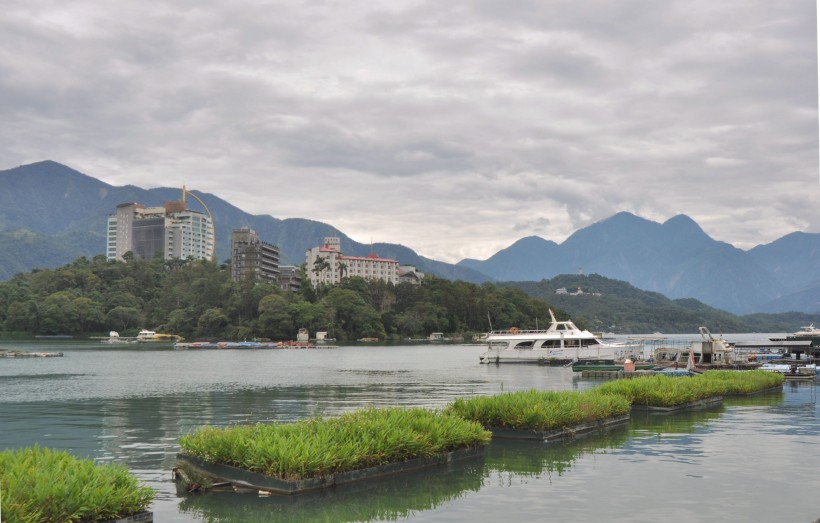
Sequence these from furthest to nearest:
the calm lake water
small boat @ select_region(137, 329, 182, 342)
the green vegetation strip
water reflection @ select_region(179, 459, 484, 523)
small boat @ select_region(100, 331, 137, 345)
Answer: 1. small boat @ select_region(137, 329, 182, 342)
2. small boat @ select_region(100, 331, 137, 345)
3. the green vegetation strip
4. the calm lake water
5. water reflection @ select_region(179, 459, 484, 523)

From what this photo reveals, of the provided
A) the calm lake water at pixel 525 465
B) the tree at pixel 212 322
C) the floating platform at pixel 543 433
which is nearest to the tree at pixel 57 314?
the tree at pixel 212 322

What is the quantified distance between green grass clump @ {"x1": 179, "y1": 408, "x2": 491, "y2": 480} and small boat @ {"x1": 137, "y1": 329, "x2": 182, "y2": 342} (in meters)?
174

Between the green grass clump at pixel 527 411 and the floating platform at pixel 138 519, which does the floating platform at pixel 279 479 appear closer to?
the floating platform at pixel 138 519

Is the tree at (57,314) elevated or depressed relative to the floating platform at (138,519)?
elevated

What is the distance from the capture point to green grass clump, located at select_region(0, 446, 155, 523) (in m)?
11.6

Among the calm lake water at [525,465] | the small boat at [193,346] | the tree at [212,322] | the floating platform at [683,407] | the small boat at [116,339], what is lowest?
the calm lake water at [525,465]

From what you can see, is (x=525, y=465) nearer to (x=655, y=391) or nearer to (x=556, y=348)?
(x=655, y=391)

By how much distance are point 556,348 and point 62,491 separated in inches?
3311

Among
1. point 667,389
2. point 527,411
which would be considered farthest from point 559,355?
point 527,411

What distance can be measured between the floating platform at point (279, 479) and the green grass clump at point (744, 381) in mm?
24622

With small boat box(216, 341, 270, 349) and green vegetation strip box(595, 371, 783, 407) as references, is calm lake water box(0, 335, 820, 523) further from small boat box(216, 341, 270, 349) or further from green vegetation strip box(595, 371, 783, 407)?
small boat box(216, 341, 270, 349)

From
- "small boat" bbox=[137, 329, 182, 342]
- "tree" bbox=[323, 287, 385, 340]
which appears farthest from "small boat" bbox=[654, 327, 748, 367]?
"small boat" bbox=[137, 329, 182, 342]

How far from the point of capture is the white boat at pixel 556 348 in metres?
89.6

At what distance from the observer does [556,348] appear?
92.6 metres
